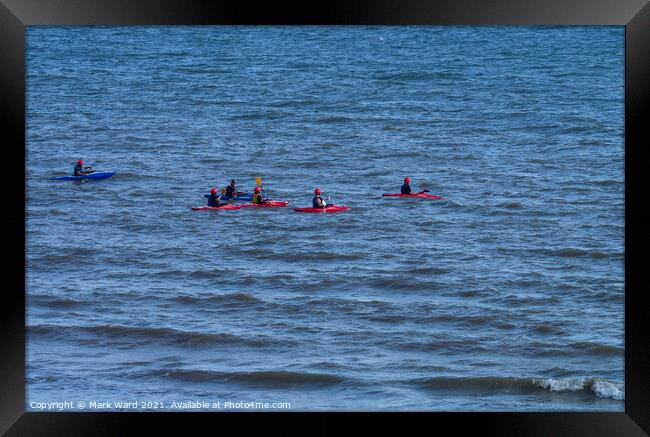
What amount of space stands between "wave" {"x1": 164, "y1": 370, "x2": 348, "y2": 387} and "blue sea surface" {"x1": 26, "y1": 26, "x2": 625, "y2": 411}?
0.06m

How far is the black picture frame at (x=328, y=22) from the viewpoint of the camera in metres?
13.1

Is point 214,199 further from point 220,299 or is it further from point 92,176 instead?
point 92,176

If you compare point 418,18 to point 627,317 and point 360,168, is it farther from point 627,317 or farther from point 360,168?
point 360,168

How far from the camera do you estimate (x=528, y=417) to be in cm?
1311

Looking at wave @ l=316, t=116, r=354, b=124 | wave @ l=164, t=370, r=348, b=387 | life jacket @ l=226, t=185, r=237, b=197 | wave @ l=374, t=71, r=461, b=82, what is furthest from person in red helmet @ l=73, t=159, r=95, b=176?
wave @ l=374, t=71, r=461, b=82

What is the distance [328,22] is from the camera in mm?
13258

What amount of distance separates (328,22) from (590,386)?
945cm

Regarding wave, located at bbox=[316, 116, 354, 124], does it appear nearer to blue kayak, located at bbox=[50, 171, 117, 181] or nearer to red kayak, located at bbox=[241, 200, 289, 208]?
blue kayak, located at bbox=[50, 171, 117, 181]

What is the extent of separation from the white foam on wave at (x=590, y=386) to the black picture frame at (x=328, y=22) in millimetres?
→ 5850

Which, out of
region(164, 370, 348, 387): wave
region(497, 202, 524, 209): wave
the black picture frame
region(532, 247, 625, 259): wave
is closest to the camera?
the black picture frame

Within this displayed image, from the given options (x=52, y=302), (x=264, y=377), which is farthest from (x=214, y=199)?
(x=264, y=377)

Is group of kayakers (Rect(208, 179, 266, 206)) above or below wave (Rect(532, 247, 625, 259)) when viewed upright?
above

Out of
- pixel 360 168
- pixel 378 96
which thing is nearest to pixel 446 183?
pixel 360 168

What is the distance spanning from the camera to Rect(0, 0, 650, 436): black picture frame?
13141 millimetres
